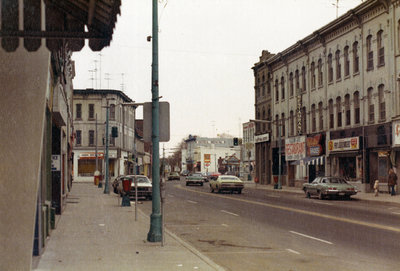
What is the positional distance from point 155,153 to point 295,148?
40526 mm

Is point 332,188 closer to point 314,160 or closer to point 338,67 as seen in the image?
Result: point 338,67

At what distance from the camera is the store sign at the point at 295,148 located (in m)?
51.2

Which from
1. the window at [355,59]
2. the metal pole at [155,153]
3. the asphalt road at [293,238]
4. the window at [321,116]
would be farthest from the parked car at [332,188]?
the metal pole at [155,153]

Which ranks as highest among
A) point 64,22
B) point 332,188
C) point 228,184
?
point 64,22

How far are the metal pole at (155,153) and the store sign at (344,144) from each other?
2854cm

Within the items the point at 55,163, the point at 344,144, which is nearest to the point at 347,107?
the point at 344,144

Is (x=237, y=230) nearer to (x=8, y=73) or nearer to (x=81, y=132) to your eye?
(x=8, y=73)

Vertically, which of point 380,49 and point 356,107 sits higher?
point 380,49

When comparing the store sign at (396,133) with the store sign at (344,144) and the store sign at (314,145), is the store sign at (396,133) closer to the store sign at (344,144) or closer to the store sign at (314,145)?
the store sign at (344,144)

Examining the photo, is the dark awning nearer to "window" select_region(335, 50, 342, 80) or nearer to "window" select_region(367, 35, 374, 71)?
"window" select_region(367, 35, 374, 71)

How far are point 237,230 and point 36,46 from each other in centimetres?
1056

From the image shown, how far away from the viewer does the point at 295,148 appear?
53031 mm

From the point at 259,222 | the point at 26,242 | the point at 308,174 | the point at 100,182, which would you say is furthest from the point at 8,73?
the point at 100,182

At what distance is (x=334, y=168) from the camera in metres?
45.0
